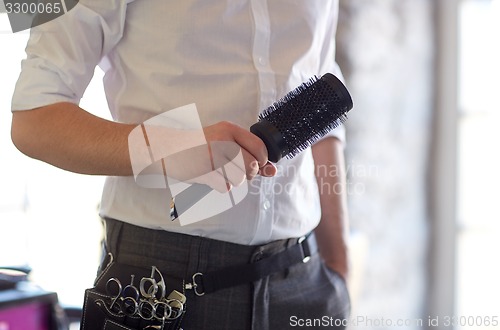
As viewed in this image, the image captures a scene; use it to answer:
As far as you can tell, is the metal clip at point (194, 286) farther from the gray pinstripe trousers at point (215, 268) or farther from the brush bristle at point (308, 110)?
the brush bristle at point (308, 110)

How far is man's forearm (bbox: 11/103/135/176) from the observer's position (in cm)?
82

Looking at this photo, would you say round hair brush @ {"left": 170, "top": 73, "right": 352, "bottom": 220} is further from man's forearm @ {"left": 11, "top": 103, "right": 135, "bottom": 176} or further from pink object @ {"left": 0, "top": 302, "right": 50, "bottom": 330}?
pink object @ {"left": 0, "top": 302, "right": 50, "bottom": 330}

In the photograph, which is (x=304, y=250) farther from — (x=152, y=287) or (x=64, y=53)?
(x=64, y=53)

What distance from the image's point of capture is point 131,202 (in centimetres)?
95

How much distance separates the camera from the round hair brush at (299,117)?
0.84 m

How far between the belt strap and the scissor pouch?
0.09ft

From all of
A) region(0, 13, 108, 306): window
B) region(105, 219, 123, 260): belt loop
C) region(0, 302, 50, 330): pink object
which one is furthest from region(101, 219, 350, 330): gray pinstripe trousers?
region(0, 13, 108, 306): window

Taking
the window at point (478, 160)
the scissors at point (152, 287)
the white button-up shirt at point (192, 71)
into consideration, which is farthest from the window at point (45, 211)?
the window at point (478, 160)

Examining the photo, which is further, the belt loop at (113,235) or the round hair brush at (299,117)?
the belt loop at (113,235)

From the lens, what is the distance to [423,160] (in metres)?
2.71

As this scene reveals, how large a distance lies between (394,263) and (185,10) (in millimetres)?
1842

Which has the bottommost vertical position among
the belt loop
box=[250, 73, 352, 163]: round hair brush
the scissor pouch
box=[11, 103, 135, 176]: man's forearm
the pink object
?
the pink object

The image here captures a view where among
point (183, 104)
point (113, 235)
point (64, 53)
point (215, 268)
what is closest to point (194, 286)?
point (215, 268)

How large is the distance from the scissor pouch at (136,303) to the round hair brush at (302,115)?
23 centimetres
